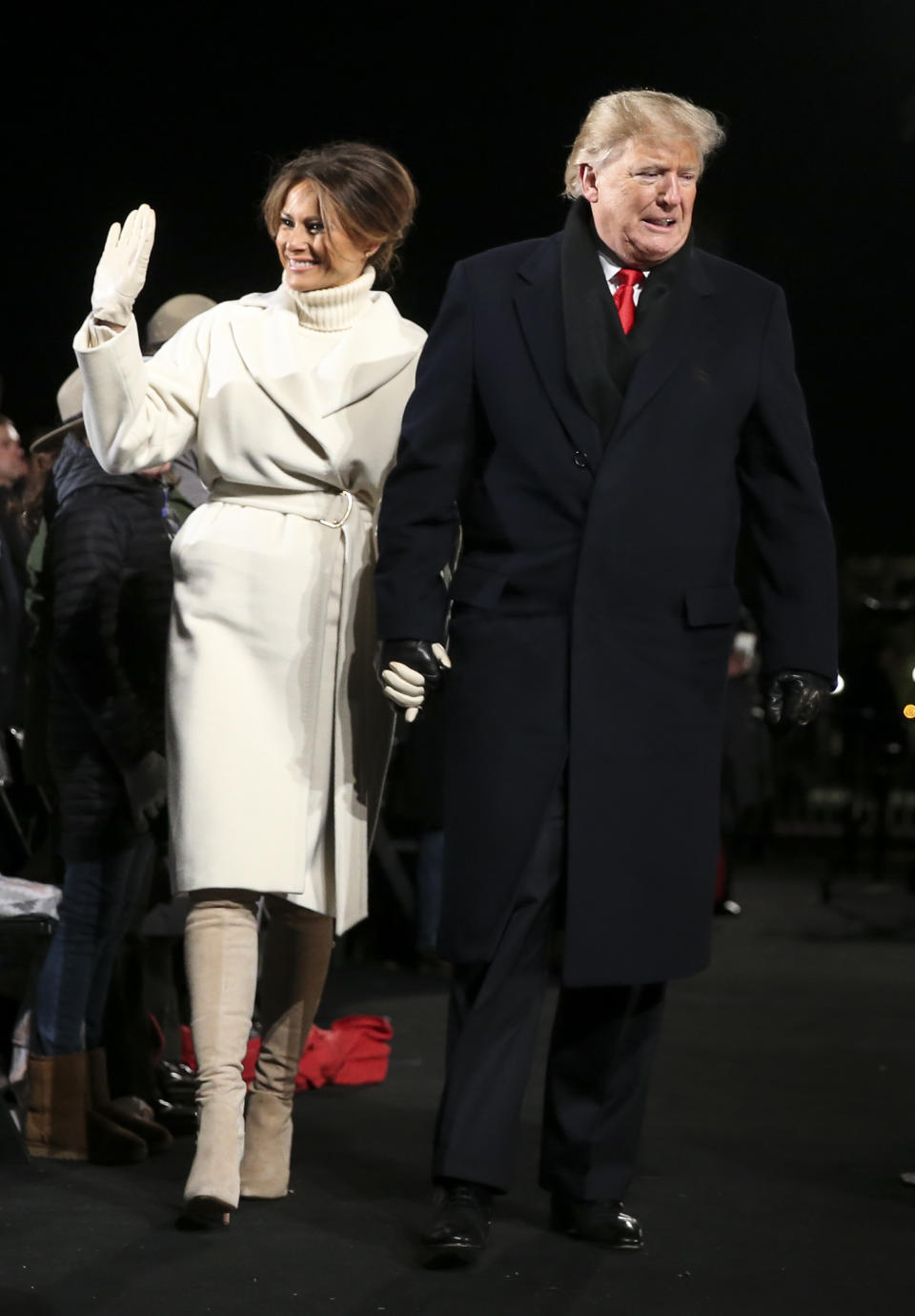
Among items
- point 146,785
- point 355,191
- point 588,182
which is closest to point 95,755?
point 146,785

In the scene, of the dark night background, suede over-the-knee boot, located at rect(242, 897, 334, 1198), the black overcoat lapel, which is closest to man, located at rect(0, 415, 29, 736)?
suede over-the-knee boot, located at rect(242, 897, 334, 1198)

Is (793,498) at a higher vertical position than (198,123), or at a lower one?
lower

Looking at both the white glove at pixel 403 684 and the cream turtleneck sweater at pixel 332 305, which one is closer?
the white glove at pixel 403 684

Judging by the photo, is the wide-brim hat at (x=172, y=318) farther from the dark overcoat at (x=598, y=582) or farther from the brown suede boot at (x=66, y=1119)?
the brown suede boot at (x=66, y=1119)

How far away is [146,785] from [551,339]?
120 cm

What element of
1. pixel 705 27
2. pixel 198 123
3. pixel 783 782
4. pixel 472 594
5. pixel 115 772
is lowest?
pixel 783 782

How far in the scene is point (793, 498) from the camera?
282cm

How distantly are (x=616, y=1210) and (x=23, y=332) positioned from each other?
5159mm

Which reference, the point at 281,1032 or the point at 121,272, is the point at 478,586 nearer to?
the point at 121,272

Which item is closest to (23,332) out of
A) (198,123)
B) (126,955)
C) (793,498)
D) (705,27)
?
(198,123)

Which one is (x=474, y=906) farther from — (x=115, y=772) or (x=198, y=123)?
(x=198, y=123)

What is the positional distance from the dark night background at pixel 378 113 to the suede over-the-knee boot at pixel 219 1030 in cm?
442

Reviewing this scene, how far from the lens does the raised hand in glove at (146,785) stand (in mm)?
3400

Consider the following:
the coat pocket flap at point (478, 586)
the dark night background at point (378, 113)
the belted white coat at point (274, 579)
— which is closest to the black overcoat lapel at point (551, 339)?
the coat pocket flap at point (478, 586)
